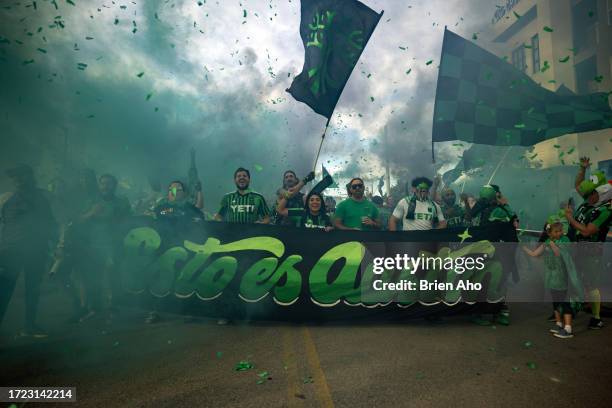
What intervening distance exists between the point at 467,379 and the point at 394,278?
5.75 feet

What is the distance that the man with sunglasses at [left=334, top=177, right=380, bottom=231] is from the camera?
5172 millimetres

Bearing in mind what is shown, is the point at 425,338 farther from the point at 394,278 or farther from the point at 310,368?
the point at 310,368

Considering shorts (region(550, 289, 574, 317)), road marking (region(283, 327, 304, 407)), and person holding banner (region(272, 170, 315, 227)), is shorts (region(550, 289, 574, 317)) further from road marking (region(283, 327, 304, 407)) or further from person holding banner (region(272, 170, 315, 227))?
person holding banner (region(272, 170, 315, 227))

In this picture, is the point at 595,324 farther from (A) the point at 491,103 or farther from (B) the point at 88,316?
(B) the point at 88,316

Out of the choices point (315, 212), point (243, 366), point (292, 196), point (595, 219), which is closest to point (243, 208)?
point (292, 196)

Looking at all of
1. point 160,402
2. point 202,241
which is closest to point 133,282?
point 202,241

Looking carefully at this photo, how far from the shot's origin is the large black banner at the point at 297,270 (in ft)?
14.4

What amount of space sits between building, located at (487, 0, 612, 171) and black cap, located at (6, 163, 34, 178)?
2426 centimetres

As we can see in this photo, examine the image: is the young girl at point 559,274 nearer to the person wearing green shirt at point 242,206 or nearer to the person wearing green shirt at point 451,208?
the person wearing green shirt at point 451,208

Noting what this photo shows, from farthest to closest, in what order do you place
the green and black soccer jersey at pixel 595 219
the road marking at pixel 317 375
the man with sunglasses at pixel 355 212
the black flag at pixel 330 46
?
the black flag at pixel 330 46, the man with sunglasses at pixel 355 212, the green and black soccer jersey at pixel 595 219, the road marking at pixel 317 375

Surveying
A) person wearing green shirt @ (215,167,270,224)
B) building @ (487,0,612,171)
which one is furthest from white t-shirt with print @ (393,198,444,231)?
building @ (487,0,612,171)

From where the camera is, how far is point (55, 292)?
238 inches

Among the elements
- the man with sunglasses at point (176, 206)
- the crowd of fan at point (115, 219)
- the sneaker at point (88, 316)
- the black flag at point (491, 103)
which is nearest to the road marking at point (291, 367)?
the crowd of fan at point (115, 219)

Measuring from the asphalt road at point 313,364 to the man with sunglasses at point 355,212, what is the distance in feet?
4.94
